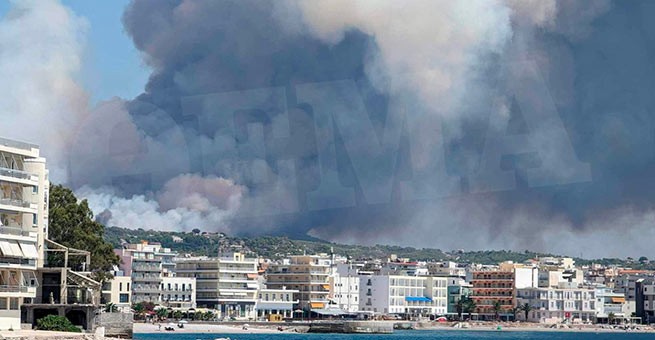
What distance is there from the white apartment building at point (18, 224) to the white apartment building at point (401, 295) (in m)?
109

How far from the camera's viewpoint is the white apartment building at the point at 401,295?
17362 centimetres

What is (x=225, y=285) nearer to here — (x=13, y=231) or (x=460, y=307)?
(x=460, y=307)

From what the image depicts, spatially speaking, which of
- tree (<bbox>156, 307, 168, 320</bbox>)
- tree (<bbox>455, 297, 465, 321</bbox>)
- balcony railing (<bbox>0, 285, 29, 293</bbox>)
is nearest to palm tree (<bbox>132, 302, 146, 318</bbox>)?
tree (<bbox>156, 307, 168, 320</bbox>)

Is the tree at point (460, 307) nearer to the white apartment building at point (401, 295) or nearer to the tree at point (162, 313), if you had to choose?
the white apartment building at point (401, 295)

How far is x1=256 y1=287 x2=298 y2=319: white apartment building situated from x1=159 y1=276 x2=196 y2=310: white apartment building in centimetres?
983

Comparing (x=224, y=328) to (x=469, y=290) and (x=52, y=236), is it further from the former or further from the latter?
(x=469, y=290)

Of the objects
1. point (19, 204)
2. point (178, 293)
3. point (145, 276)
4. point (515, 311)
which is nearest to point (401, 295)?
point (515, 311)

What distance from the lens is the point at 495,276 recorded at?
182m

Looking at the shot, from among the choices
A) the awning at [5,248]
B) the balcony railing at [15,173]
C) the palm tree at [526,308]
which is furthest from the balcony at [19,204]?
the palm tree at [526,308]

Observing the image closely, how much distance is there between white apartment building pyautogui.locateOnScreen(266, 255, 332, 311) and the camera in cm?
16262

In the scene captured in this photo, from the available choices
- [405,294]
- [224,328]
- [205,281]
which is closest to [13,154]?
[224,328]

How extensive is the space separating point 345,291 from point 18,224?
110 meters

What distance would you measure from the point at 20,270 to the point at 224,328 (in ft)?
200

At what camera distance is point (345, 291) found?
17200 centimetres
